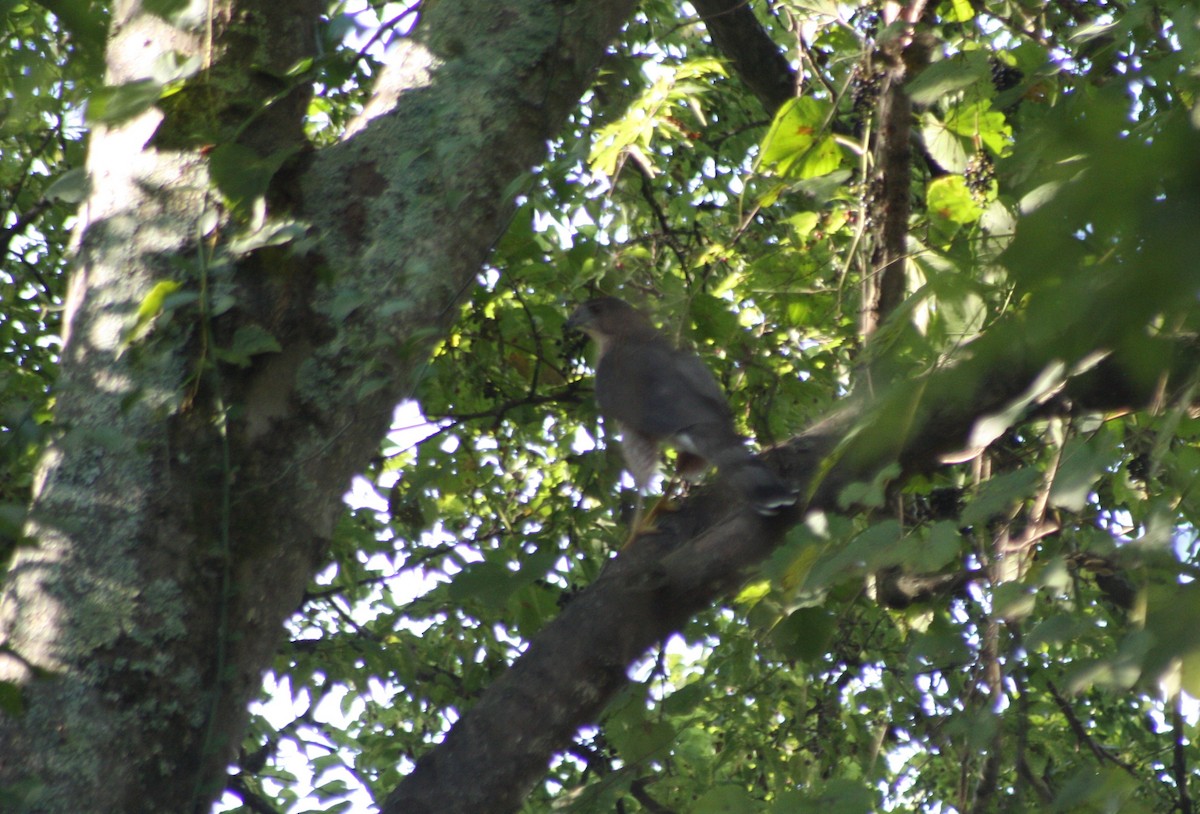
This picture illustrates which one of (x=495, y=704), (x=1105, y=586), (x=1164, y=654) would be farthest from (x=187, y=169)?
(x=1105, y=586)

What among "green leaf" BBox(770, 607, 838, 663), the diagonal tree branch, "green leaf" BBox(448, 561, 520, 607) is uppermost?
the diagonal tree branch

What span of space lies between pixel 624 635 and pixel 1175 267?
1.95 m

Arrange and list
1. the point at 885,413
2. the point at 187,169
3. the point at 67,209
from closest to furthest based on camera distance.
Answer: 1. the point at 885,413
2. the point at 187,169
3. the point at 67,209

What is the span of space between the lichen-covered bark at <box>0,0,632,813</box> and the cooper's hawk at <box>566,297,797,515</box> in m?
1.94

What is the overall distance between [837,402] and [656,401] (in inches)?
62.0

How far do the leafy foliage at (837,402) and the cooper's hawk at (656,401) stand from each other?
A: 4.7 inches

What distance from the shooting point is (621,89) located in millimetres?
4965

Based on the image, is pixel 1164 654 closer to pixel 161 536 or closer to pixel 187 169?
pixel 161 536

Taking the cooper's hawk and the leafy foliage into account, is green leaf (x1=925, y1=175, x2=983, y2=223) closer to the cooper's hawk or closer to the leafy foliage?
the leafy foliage

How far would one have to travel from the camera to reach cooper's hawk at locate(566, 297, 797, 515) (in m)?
4.59

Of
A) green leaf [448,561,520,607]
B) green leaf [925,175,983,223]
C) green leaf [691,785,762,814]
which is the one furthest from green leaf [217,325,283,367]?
green leaf [925,175,983,223]

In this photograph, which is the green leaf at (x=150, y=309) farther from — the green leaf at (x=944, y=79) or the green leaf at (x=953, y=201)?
the green leaf at (x=953, y=201)

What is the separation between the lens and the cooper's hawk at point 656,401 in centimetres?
459

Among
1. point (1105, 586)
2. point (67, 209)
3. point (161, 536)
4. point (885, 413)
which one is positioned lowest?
point (885, 413)
